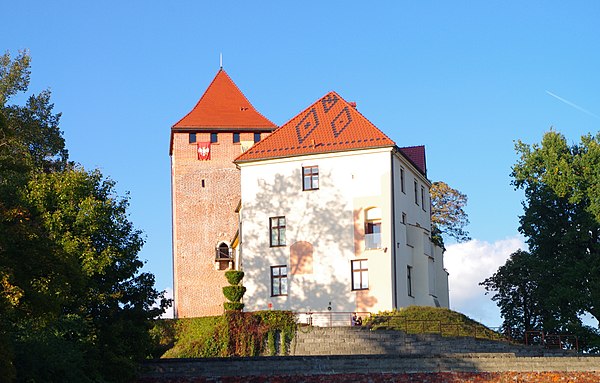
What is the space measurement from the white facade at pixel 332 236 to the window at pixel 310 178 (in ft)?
0.14

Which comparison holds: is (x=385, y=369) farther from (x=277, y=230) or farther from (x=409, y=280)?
(x=277, y=230)

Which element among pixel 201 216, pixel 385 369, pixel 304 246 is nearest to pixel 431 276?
pixel 304 246

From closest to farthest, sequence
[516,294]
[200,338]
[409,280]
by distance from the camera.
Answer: [200,338]
[409,280]
[516,294]

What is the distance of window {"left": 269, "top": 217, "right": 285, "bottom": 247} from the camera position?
1660 inches

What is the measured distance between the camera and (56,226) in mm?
28891

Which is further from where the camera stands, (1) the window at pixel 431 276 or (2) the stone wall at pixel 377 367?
(1) the window at pixel 431 276

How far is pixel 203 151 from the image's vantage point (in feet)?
175

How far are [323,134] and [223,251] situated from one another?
476 inches

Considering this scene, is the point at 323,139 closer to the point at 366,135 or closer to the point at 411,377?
the point at 366,135

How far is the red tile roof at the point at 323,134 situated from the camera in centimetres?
4194

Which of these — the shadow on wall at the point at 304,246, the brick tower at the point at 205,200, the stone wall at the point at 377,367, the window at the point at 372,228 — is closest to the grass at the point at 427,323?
the shadow on wall at the point at 304,246

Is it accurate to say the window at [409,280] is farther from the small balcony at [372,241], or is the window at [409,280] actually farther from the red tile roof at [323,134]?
the red tile roof at [323,134]

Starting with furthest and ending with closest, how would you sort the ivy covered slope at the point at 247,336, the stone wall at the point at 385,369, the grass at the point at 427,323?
the ivy covered slope at the point at 247,336
the grass at the point at 427,323
the stone wall at the point at 385,369

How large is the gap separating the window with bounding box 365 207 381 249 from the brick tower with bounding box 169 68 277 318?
11906mm
